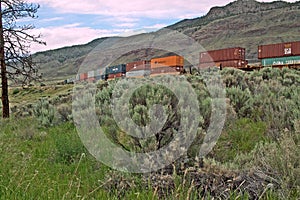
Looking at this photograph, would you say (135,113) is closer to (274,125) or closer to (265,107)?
(274,125)

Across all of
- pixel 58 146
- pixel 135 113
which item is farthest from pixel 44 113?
pixel 135 113

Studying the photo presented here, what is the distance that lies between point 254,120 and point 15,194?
503 cm

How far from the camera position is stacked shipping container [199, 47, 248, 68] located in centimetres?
3095

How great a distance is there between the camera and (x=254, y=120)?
705cm

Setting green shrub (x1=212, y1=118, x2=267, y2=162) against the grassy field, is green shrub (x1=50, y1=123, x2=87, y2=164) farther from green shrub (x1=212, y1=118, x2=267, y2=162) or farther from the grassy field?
green shrub (x1=212, y1=118, x2=267, y2=162)

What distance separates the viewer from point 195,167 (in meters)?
4.39

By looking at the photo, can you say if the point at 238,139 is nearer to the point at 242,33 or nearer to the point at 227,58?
the point at 227,58

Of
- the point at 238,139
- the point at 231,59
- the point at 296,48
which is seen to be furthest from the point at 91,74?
the point at 238,139

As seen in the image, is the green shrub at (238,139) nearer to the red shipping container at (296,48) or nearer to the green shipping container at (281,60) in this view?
the green shipping container at (281,60)

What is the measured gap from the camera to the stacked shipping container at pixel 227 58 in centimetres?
3095

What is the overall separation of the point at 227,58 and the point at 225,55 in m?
0.53

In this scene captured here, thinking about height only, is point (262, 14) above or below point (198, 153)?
above

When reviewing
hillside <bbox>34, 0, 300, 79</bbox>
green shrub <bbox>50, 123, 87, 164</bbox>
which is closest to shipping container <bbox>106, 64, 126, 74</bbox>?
green shrub <bbox>50, 123, 87, 164</bbox>

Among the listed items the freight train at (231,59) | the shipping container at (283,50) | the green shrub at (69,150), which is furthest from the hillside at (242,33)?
the green shrub at (69,150)
